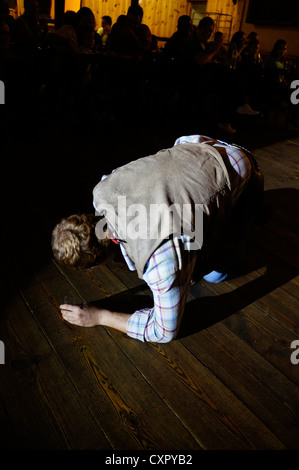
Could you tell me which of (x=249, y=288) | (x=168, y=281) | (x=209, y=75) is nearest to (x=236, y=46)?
(x=209, y=75)

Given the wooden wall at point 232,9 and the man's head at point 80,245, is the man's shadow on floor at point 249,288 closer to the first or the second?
the man's head at point 80,245

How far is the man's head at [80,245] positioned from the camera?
1092mm

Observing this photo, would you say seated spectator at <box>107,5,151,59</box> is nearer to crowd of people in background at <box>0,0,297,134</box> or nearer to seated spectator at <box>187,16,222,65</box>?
crowd of people in background at <box>0,0,297,134</box>

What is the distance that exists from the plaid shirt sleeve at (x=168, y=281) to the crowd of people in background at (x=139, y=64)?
2.82m

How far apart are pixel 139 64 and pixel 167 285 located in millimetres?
3407

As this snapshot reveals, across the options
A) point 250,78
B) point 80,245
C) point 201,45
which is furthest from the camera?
point 250,78

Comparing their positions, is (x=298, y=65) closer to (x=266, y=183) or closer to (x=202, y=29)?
(x=202, y=29)

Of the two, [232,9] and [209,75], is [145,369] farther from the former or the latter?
[232,9]

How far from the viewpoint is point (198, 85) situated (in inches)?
157

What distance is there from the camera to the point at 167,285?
38.0 inches

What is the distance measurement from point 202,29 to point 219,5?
446 cm

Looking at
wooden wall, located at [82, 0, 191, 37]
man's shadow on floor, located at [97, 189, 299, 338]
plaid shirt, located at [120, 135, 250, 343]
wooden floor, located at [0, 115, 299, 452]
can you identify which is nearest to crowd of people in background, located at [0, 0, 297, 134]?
man's shadow on floor, located at [97, 189, 299, 338]

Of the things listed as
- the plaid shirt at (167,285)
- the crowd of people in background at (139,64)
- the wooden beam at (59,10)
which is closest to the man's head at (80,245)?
the plaid shirt at (167,285)

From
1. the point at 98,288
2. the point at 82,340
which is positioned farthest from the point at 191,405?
the point at 98,288
